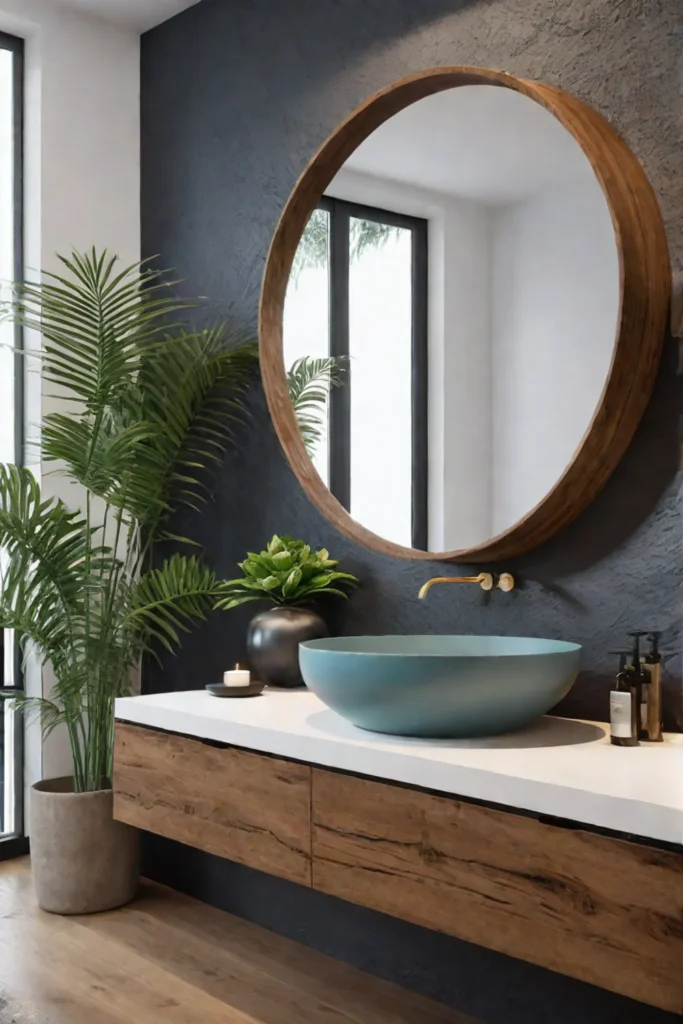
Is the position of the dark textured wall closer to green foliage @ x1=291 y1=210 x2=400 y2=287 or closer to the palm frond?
the palm frond

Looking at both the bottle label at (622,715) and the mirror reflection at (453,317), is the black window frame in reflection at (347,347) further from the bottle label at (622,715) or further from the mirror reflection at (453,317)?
the bottle label at (622,715)

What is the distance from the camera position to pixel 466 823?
165 centimetres

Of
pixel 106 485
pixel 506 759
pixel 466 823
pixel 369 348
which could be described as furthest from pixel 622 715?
pixel 106 485

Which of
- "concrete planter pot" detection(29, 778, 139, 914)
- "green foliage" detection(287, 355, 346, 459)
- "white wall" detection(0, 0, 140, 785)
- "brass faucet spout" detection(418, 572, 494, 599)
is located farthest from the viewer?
"white wall" detection(0, 0, 140, 785)

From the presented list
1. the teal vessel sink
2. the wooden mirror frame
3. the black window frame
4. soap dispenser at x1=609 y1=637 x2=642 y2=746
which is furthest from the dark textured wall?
the black window frame

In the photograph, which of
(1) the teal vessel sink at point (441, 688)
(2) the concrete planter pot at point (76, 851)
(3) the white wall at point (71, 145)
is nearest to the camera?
(1) the teal vessel sink at point (441, 688)

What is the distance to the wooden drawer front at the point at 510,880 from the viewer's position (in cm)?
142

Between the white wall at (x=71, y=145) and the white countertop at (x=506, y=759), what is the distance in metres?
1.24

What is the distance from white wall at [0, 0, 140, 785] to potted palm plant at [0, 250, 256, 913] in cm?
29

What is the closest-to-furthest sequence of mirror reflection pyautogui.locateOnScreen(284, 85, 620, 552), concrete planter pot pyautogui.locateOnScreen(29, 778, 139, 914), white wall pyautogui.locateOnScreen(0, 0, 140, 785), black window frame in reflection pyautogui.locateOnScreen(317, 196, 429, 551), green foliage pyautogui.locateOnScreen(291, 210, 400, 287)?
mirror reflection pyautogui.locateOnScreen(284, 85, 620, 552) < black window frame in reflection pyautogui.locateOnScreen(317, 196, 429, 551) < green foliage pyautogui.locateOnScreen(291, 210, 400, 287) < concrete planter pot pyautogui.locateOnScreen(29, 778, 139, 914) < white wall pyautogui.locateOnScreen(0, 0, 140, 785)

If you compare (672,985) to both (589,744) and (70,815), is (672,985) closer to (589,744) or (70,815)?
(589,744)

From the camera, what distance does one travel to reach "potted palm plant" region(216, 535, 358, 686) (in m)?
2.50

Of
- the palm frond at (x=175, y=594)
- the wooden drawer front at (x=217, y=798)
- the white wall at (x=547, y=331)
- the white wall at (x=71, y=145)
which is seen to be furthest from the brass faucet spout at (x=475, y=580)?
the white wall at (x=71, y=145)

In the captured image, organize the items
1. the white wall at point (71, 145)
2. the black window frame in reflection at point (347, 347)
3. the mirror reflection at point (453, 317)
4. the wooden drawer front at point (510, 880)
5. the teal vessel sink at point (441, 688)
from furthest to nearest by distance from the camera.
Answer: the white wall at point (71, 145), the black window frame in reflection at point (347, 347), the mirror reflection at point (453, 317), the teal vessel sink at point (441, 688), the wooden drawer front at point (510, 880)
